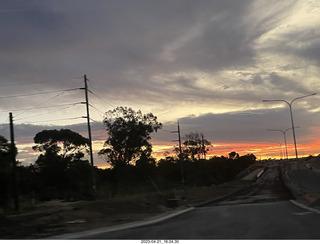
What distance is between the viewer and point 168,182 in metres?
85.1

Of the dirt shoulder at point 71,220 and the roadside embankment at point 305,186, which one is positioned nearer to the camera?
the dirt shoulder at point 71,220

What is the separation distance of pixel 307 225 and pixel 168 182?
73660mm

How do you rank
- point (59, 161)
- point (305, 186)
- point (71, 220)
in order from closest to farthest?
point (71, 220)
point (305, 186)
point (59, 161)

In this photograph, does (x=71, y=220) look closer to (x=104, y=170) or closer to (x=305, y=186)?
(x=305, y=186)

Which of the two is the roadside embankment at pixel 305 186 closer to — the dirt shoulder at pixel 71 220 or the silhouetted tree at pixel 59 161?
the dirt shoulder at pixel 71 220

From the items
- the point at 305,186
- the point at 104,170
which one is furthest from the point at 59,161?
the point at 305,186

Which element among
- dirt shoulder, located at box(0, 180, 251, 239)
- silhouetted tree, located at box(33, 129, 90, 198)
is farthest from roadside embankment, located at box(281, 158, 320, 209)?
silhouetted tree, located at box(33, 129, 90, 198)

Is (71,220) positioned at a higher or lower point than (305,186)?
higher

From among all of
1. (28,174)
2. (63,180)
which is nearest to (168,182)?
(63,180)

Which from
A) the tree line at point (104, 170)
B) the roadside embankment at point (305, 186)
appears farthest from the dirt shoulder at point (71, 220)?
the tree line at point (104, 170)

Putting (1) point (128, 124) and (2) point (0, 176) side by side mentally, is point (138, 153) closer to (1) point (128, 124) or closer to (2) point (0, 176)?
(1) point (128, 124)

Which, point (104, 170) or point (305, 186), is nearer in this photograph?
point (305, 186)

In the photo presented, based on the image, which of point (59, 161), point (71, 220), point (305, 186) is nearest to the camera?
point (71, 220)

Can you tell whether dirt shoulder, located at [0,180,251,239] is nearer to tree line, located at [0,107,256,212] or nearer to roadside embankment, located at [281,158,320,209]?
roadside embankment, located at [281,158,320,209]
